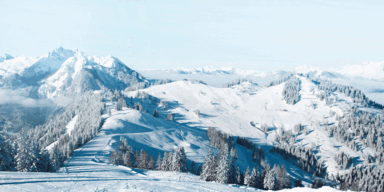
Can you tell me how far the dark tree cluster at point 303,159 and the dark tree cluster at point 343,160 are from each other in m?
15.7

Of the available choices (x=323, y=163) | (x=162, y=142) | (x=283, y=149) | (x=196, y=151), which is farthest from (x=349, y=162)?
(x=162, y=142)

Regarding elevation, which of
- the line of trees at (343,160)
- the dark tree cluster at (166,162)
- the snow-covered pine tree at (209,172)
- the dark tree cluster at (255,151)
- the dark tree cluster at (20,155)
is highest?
the dark tree cluster at (20,155)

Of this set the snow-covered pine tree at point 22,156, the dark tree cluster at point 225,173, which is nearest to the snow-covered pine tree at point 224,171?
the dark tree cluster at point 225,173

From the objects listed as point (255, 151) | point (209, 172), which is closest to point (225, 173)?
point (209, 172)

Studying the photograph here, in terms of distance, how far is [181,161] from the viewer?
6862 centimetres

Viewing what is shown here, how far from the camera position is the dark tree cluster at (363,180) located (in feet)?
416

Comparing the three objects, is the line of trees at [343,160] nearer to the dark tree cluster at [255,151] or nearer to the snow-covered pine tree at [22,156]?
the dark tree cluster at [255,151]

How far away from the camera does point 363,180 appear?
134625 millimetres

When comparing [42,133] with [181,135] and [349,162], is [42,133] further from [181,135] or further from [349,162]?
[349,162]

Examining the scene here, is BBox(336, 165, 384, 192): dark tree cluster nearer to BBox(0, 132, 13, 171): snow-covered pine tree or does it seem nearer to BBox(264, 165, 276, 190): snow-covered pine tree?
BBox(264, 165, 276, 190): snow-covered pine tree

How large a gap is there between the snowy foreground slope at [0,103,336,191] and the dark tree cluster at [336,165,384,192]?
307 ft

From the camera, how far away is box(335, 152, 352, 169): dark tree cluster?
170125 millimetres

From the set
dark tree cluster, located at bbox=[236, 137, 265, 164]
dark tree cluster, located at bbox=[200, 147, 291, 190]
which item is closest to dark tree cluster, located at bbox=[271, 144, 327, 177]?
dark tree cluster, located at bbox=[236, 137, 265, 164]

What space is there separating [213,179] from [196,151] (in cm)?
5960
